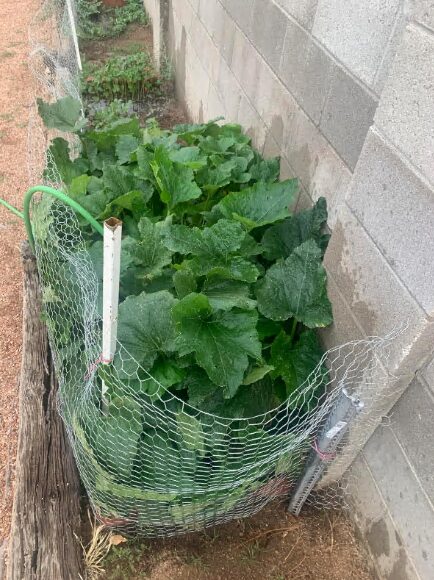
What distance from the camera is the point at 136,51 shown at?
591 cm

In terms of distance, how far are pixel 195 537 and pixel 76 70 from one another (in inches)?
175

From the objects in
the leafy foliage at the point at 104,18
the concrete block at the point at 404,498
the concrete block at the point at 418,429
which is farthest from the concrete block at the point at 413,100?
the leafy foliage at the point at 104,18

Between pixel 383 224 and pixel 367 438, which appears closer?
pixel 383 224

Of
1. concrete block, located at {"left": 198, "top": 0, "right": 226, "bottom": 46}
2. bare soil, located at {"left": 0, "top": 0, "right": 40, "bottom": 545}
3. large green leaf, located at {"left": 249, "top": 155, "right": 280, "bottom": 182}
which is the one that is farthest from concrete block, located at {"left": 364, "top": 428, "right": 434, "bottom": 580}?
concrete block, located at {"left": 198, "top": 0, "right": 226, "bottom": 46}

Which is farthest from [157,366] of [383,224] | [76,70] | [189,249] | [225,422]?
[76,70]

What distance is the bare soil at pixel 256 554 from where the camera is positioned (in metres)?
1.74

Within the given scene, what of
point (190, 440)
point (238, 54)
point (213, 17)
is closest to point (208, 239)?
point (190, 440)

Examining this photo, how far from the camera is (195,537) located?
183cm

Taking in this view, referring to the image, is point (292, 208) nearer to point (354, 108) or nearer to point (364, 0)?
point (354, 108)

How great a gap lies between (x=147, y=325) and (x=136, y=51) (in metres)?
5.25

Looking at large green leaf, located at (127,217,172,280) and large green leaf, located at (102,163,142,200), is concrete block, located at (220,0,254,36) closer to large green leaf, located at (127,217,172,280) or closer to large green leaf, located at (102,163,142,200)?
large green leaf, located at (102,163,142,200)

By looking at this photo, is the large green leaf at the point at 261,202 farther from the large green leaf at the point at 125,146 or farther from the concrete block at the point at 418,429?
the concrete block at the point at 418,429

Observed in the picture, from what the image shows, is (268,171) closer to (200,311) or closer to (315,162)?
(315,162)

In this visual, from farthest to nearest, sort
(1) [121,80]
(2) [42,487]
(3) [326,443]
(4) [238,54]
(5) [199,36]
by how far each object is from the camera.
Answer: (1) [121,80]
(5) [199,36]
(4) [238,54]
(2) [42,487]
(3) [326,443]
